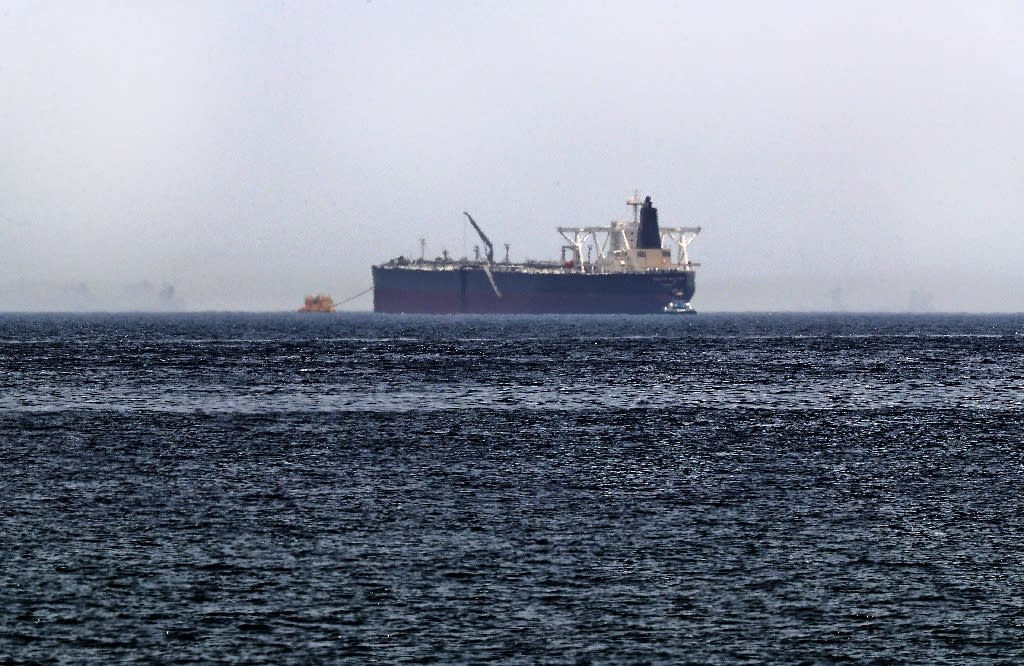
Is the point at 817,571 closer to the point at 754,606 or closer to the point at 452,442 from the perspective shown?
the point at 754,606

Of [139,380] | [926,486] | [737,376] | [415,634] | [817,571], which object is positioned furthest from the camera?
[737,376]

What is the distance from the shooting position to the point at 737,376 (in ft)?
289

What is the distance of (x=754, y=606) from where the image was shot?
22.1m

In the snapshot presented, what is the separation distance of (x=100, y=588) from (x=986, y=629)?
1409cm

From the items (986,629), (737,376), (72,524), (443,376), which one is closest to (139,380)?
(443,376)

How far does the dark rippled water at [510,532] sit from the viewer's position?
803 inches

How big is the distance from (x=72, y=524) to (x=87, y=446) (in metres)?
16.6

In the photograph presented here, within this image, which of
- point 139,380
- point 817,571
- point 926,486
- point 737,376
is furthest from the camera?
point 737,376

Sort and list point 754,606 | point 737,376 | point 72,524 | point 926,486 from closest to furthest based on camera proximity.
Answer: point 754,606, point 72,524, point 926,486, point 737,376

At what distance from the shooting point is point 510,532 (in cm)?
2836

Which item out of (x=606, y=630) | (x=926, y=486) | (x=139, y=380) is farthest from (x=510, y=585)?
(x=139, y=380)

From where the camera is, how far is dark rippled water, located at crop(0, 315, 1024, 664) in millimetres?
20406

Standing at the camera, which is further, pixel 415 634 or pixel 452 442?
pixel 452 442

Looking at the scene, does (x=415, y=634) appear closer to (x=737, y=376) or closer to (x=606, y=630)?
(x=606, y=630)
